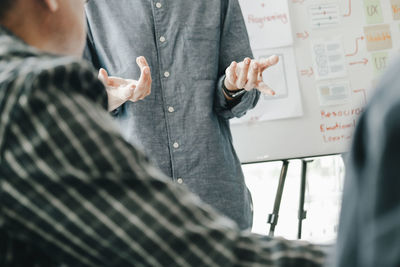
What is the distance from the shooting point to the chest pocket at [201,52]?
4.46 ft

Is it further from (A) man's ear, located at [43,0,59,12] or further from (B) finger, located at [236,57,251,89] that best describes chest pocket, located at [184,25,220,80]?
(A) man's ear, located at [43,0,59,12]

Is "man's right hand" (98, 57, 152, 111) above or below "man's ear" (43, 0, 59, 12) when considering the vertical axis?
below

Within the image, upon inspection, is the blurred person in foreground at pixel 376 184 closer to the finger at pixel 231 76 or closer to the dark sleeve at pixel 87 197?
the dark sleeve at pixel 87 197

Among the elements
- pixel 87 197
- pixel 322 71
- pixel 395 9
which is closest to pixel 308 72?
pixel 322 71

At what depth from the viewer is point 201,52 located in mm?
1372

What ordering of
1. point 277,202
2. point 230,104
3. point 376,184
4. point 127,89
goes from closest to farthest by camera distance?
point 376,184 < point 127,89 < point 230,104 < point 277,202

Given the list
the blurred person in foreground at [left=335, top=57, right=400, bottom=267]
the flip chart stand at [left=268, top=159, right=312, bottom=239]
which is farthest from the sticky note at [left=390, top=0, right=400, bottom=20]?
the blurred person in foreground at [left=335, top=57, right=400, bottom=267]

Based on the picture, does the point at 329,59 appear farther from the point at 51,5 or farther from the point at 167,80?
the point at 51,5

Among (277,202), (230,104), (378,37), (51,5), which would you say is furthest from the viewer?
(378,37)

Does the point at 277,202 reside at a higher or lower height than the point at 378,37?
lower

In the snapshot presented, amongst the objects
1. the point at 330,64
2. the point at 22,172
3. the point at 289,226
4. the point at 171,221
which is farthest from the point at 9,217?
→ the point at 289,226

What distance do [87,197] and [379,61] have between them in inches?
79.6

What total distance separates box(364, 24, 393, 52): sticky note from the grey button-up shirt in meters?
0.98

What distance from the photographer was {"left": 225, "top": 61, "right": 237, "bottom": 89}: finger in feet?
3.97
